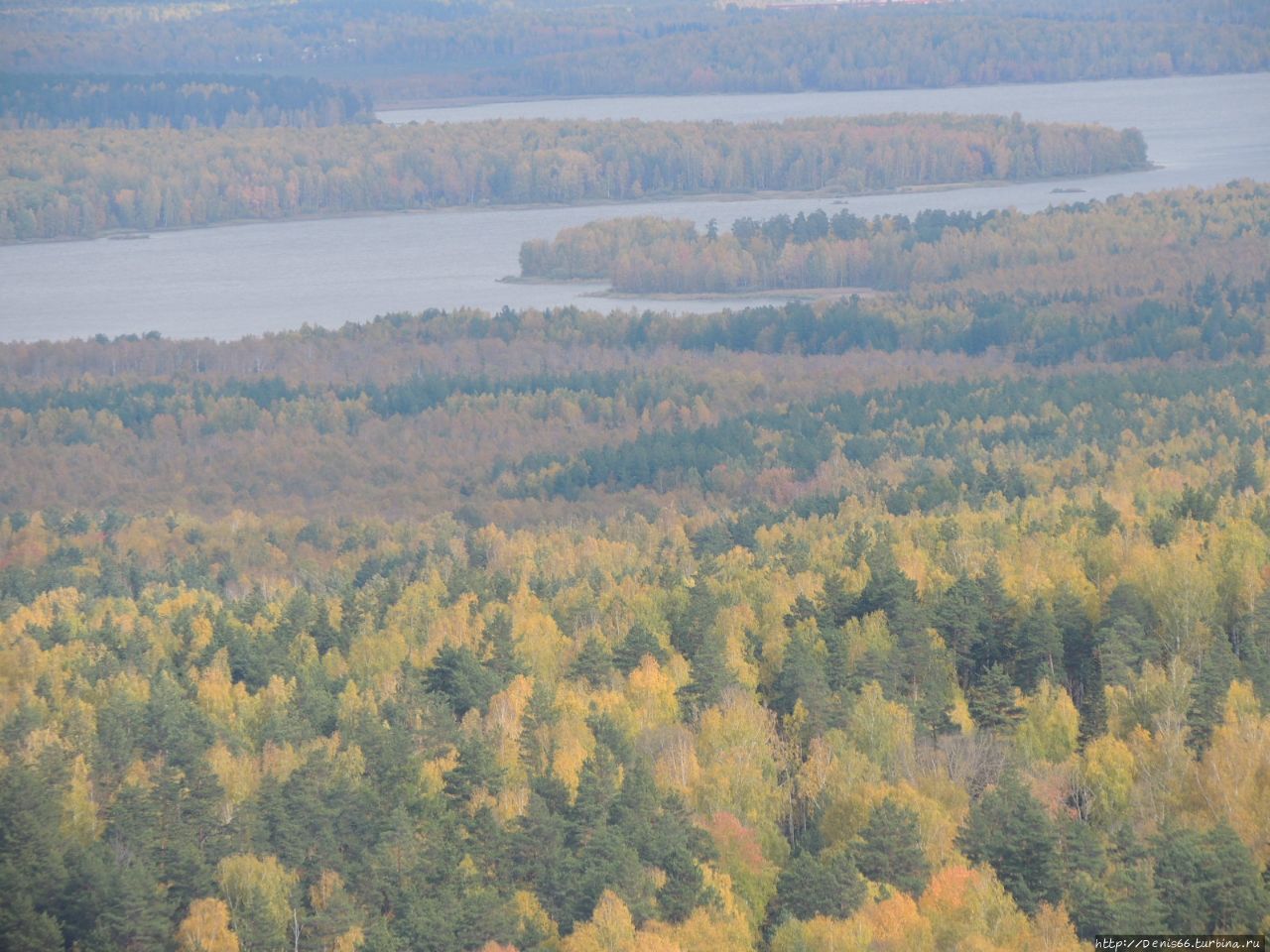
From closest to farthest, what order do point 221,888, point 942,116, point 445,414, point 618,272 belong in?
point 221,888 < point 445,414 < point 618,272 < point 942,116

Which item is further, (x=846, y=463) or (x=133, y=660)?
(x=846, y=463)

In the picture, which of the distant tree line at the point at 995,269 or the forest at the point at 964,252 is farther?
the forest at the point at 964,252

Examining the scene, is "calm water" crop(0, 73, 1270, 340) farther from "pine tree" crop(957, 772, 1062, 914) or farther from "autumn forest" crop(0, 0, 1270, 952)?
"pine tree" crop(957, 772, 1062, 914)

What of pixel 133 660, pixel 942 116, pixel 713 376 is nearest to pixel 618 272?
pixel 713 376

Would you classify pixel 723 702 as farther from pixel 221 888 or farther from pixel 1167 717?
pixel 221 888

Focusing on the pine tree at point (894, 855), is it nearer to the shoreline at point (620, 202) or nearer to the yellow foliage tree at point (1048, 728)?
the yellow foliage tree at point (1048, 728)

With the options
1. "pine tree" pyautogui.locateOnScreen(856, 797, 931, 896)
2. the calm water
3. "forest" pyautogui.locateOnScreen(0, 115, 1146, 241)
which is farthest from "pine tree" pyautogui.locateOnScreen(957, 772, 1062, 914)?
"forest" pyautogui.locateOnScreen(0, 115, 1146, 241)

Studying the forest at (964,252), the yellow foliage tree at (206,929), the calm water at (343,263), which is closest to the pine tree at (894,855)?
the yellow foliage tree at (206,929)
